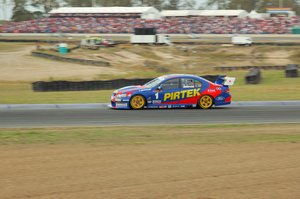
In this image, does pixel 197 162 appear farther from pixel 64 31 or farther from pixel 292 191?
pixel 64 31

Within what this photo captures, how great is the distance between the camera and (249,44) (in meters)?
54.8

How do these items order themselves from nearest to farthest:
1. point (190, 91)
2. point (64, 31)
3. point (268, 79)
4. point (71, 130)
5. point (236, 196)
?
1. point (236, 196)
2. point (71, 130)
3. point (190, 91)
4. point (268, 79)
5. point (64, 31)

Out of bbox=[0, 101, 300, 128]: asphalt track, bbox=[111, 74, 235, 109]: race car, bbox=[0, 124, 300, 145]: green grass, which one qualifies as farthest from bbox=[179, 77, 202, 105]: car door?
bbox=[0, 124, 300, 145]: green grass

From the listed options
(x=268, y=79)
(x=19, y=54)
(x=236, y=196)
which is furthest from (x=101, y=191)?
(x=19, y=54)

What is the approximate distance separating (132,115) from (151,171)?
7.41m

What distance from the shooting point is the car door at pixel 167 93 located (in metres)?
16.8

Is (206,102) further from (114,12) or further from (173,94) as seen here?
(114,12)

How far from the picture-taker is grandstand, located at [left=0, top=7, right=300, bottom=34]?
7996 centimetres

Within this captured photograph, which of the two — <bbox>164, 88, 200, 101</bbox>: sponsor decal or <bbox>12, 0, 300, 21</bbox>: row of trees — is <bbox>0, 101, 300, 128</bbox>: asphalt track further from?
<bbox>12, 0, 300, 21</bbox>: row of trees

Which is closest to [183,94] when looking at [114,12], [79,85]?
[79,85]

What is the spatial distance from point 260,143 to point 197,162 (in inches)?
83.6

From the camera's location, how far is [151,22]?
8538 centimetres

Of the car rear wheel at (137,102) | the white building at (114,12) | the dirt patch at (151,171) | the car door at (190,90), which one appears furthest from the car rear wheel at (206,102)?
the white building at (114,12)

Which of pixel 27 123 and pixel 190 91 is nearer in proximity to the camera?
pixel 27 123
